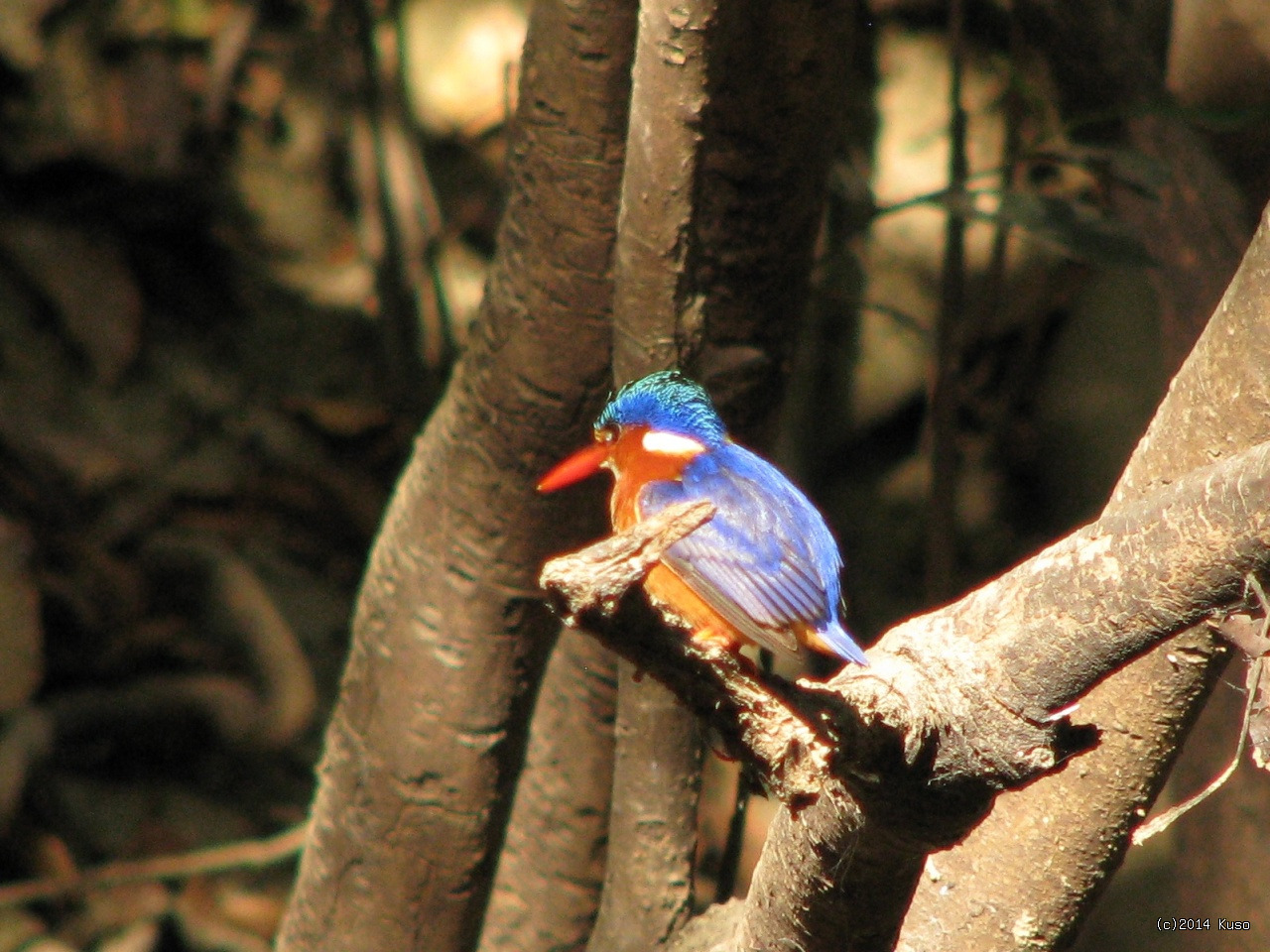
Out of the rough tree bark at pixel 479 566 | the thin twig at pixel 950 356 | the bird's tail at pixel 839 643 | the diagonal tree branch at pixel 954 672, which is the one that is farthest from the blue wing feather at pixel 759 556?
the thin twig at pixel 950 356

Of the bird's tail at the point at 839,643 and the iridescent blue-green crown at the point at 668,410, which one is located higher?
the iridescent blue-green crown at the point at 668,410

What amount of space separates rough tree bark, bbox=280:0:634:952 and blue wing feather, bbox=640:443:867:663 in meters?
0.27

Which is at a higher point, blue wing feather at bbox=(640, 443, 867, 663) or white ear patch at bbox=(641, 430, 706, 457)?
white ear patch at bbox=(641, 430, 706, 457)

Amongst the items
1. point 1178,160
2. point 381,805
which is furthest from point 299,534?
point 1178,160

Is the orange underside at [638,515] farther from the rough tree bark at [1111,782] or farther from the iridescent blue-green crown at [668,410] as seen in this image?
the rough tree bark at [1111,782]

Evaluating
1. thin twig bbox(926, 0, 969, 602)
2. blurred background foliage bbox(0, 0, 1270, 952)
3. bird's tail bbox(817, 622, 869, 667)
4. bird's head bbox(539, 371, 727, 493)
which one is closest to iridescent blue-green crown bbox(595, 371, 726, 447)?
bird's head bbox(539, 371, 727, 493)

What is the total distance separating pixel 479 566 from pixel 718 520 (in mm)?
461

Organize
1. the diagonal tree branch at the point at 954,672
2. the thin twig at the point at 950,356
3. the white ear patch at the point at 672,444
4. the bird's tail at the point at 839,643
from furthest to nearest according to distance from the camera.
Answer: the thin twig at the point at 950,356 < the white ear patch at the point at 672,444 < the bird's tail at the point at 839,643 < the diagonal tree branch at the point at 954,672

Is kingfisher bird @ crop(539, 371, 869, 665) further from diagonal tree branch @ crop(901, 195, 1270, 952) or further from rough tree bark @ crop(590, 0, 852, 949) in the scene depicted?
diagonal tree branch @ crop(901, 195, 1270, 952)

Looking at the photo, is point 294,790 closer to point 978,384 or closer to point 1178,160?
point 978,384

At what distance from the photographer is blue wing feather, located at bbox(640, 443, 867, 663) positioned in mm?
2082

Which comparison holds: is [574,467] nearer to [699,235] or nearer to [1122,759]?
[699,235]

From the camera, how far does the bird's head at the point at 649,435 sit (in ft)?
7.17

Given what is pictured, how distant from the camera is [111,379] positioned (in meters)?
4.58
